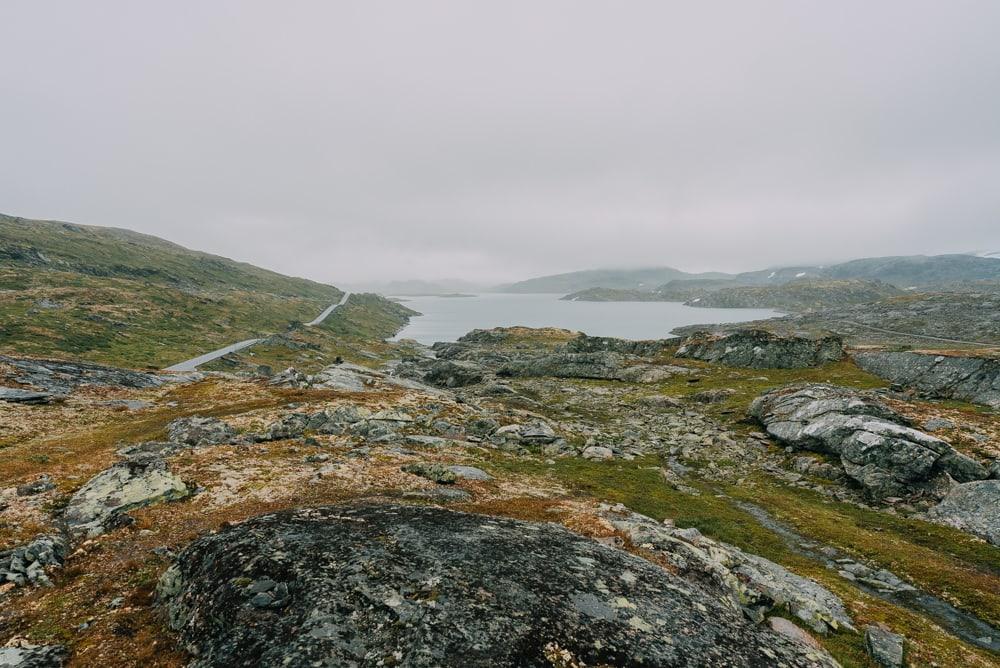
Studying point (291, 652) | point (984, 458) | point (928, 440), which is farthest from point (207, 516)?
point (984, 458)

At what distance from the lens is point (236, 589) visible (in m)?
12.0

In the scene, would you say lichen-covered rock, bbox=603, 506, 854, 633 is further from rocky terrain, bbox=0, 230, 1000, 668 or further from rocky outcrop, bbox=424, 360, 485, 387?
rocky outcrop, bbox=424, 360, 485, 387

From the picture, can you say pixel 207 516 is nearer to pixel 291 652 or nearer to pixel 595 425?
pixel 291 652

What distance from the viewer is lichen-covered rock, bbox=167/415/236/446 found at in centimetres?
3550

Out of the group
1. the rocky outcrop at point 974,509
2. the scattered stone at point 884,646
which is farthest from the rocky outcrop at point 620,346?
the scattered stone at point 884,646

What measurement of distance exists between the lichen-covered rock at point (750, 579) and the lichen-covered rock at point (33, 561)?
23.2 metres

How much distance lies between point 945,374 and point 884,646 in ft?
250

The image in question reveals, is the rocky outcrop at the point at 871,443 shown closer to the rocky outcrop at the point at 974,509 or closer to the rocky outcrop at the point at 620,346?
the rocky outcrop at the point at 974,509

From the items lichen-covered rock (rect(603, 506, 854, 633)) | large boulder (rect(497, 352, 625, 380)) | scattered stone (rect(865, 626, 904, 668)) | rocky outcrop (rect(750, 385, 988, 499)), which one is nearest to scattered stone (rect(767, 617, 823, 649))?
lichen-covered rock (rect(603, 506, 854, 633))

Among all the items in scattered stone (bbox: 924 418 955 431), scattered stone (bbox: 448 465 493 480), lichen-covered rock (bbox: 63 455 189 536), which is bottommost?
scattered stone (bbox: 924 418 955 431)

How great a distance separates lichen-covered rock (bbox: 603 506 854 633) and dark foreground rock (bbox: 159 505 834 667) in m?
1.96

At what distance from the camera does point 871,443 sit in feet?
130

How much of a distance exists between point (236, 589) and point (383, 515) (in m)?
5.94

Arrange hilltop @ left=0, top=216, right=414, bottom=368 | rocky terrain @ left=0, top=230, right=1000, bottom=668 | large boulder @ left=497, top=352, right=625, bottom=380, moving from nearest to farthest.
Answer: rocky terrain @ left=0, top=230, right=1000, bottom=668
large boulder @ left=497, top=352, right=625, bottom=380
hilltop @ left=0, top=216, right=414, bottom=368
